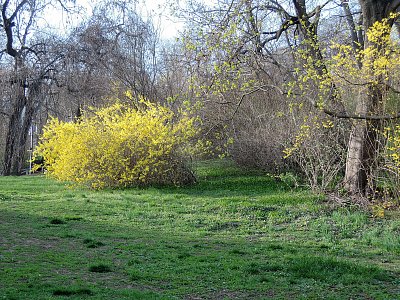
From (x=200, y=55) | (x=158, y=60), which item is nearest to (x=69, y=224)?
(x=200, y=55)

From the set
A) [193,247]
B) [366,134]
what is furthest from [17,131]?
[193,247]

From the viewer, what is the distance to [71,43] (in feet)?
73.4

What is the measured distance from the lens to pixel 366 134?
10.9 meters

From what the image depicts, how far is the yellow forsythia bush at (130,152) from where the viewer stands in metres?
13.6

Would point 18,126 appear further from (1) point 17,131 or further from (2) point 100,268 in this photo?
(2) point 100,268

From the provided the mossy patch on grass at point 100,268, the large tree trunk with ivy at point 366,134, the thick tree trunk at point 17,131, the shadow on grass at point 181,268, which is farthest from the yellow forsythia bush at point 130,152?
the thick tree trunk at point 17,131

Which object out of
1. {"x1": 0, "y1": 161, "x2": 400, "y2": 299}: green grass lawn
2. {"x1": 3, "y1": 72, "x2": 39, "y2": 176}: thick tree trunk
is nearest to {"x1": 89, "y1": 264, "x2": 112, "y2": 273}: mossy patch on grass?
{"x1": 0, "y1": 161, "x2": 400, "y2": 299}: green grass lawn

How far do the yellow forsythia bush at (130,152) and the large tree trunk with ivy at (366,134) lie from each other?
4250 millimetres

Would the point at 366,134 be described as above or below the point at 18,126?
below

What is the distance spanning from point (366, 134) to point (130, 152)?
19.3 feet

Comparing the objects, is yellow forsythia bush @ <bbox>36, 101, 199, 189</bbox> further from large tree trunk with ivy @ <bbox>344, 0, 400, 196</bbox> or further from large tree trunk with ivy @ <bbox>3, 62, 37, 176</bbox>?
large tree trunk with ivy @ <bbox>3, 62, 37, 176</bbox>

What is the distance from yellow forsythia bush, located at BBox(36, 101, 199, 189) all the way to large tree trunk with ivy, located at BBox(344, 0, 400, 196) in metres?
4.25

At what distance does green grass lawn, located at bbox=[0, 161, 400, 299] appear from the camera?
16.7ft

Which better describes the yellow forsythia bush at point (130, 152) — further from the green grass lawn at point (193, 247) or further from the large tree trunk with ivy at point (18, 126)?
the large tree trunk with ivy at point (18, 126)
